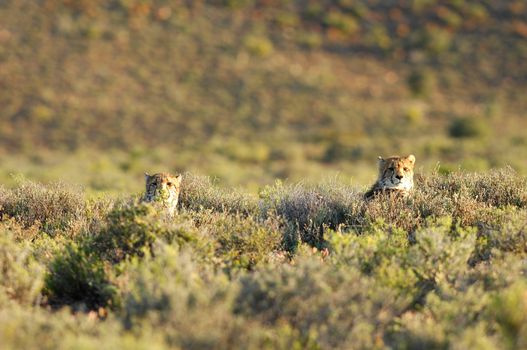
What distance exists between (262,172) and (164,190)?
581 inches

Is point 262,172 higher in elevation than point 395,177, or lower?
higher

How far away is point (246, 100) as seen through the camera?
97.8 feet

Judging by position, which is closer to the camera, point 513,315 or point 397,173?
point 513,315

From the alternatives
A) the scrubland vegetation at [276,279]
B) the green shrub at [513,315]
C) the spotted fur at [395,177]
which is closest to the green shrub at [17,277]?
the scrubland vegetation at [276,279]

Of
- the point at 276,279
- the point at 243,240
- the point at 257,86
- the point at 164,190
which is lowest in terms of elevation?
the point at 276,279

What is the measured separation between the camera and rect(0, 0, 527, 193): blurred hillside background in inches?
947

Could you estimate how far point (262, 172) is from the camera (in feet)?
70.9

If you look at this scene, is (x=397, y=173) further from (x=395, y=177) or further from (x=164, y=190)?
(x=164, y=190)

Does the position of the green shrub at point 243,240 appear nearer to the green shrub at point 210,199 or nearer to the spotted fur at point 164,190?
the spotted fur at point 164,190

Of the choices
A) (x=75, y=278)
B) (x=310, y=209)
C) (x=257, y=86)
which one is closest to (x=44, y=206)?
(x=75, y=278)

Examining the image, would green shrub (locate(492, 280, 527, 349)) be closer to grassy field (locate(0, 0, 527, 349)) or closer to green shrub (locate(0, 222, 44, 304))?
grassy field (locate(0, 0, 527, 349))

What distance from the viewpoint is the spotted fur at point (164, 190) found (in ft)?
22.2

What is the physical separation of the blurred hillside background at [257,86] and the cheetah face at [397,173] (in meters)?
12.1

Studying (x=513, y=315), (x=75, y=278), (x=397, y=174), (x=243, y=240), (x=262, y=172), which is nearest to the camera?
(x=513, y=315)
